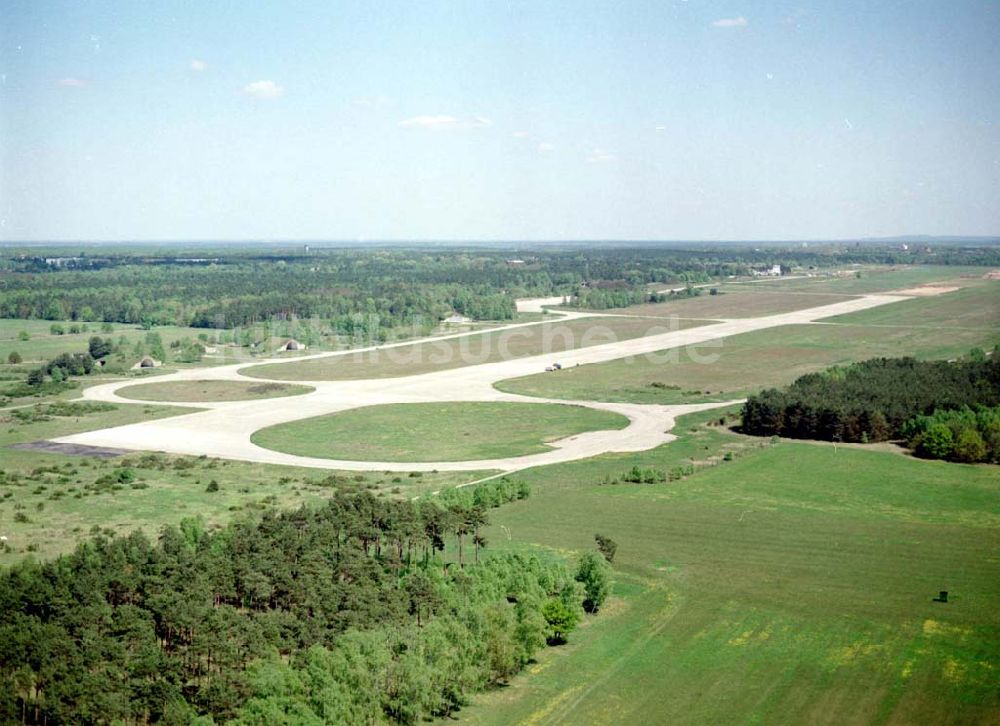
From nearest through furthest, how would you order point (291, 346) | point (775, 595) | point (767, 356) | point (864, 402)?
point (775, 595) → point (864, 402) → point (767, 356) → point (291, 346)

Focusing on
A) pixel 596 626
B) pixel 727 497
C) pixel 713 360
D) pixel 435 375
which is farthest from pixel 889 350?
pixel 596 626

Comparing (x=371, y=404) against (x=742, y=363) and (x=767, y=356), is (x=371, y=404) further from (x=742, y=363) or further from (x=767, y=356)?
(x=767, y=356)

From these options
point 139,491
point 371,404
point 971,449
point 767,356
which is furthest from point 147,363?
point 971,449

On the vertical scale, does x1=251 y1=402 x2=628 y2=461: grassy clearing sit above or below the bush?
below

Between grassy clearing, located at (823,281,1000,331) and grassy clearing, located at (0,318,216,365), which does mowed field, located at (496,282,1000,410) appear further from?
grassy clearing, located at (0,318,216,365)

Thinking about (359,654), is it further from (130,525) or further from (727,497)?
(727,497)

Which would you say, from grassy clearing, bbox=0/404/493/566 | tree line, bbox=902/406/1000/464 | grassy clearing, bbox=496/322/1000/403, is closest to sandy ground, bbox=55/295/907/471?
grassy clearing, bbox=496/322/1000/403
